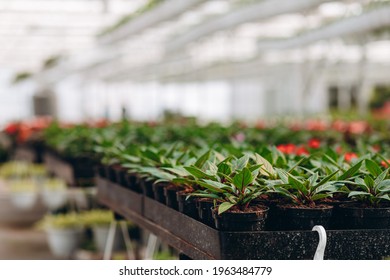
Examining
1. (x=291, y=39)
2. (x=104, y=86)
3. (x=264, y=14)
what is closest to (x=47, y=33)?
(x=291, y=39)

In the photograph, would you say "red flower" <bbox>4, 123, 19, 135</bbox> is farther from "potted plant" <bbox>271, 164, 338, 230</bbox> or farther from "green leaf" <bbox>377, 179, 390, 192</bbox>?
"green leaf" <bbox>377, 179, 390, 192</bbox>

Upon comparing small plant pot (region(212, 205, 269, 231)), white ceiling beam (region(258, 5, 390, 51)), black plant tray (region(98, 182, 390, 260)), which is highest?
white ceiling beam (region(258, 5, 390, 51))

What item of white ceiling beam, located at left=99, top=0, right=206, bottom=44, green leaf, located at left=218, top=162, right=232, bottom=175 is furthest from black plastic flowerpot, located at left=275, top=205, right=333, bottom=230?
white ceiling beam, located at left=99, top=0, right=206, bottom=44

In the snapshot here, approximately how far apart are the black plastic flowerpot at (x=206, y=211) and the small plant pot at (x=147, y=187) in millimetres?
639

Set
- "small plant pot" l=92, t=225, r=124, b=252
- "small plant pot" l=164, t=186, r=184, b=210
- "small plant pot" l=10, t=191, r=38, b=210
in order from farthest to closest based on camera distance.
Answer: "small plant pot" l=10, t=191, r=38, b=210, "small plant pot" l=92, t=225, r=124, b=252, "small plant pot" l=164, t=186, r=184, b=210

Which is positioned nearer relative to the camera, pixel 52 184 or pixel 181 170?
pixel 181 170

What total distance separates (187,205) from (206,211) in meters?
0.17

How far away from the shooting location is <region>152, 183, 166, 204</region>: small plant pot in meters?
2.56

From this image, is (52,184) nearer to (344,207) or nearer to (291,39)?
(291,39)

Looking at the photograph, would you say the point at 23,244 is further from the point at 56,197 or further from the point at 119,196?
the point at 119,196

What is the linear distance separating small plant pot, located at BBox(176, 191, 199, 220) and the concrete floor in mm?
3780

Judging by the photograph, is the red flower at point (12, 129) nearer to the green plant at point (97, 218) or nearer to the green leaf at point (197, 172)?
the green plant at point (97, 218)

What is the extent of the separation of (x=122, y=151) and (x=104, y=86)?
2876 cm
